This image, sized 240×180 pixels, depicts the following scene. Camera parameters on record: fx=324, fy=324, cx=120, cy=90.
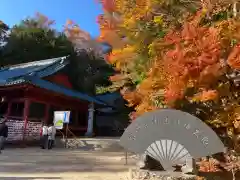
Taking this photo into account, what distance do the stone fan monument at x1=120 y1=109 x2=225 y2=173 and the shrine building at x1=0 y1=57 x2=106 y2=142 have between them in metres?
10.5

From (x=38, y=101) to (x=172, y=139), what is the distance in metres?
13.7

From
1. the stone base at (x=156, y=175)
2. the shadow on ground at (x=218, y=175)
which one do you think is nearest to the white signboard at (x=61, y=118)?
the stone base at (x=156, y=175)

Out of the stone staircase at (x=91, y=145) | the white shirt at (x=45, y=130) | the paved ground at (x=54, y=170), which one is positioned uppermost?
the white shirt at (x=45, y=130)

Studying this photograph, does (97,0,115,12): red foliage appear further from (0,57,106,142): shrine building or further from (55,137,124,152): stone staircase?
(55,137,124,152): stone staircase

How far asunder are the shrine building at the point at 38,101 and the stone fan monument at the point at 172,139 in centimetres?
1045

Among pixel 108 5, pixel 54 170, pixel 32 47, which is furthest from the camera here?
pixel 32 47

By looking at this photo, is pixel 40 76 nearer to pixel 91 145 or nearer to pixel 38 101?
pixel 38 101

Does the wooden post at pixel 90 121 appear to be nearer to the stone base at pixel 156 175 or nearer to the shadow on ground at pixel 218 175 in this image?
the shadow on ground at pixel 218 175

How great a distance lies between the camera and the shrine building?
701 inches

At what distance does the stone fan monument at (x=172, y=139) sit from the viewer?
25.0 feet

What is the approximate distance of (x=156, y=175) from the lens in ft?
26.5

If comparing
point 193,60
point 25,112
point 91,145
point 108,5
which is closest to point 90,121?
point 91,145

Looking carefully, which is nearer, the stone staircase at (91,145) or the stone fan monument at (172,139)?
the stone fan monument at (172,139)

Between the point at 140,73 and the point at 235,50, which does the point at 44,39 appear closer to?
the point at 140,73
